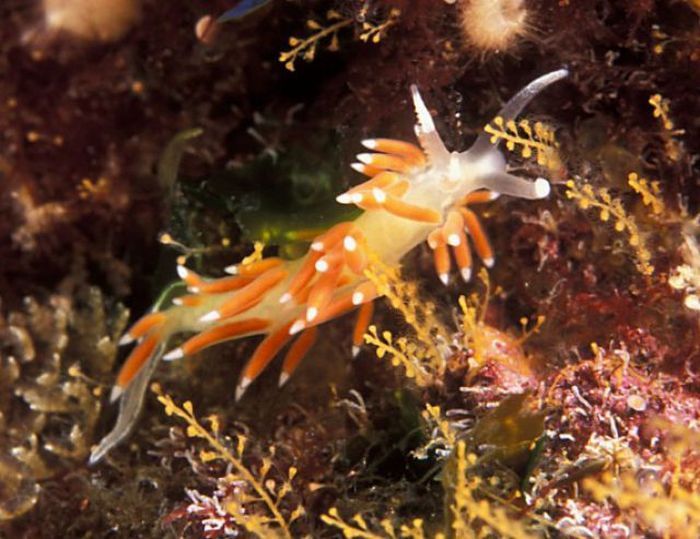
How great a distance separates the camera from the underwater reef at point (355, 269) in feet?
7.27

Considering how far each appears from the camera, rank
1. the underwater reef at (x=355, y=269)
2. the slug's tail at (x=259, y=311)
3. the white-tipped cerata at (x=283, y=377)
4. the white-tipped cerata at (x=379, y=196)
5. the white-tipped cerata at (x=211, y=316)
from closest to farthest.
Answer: the underwater reef at (x=355, y=269)
the white-tipped cerata at (x=379, y=196)
the slug's tail at (x=259, y=311)
the white-tipped cerata at (x=211, y=316)
the white-tipped cerata at (x=283, y=377)

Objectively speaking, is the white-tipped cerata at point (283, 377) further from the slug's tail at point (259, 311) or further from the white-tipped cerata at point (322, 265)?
the white-tipped cerata at point (322, 265)

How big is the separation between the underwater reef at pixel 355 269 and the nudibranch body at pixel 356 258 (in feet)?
0.04

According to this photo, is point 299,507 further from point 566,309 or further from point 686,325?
point 686,325

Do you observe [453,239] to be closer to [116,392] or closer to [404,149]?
[404,149]

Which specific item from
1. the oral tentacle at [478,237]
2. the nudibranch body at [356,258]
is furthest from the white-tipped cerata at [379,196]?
the oral tentacle at [478,237]

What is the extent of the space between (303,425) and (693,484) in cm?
136

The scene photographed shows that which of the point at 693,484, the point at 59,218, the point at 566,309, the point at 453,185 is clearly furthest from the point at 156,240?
the point at 693,484

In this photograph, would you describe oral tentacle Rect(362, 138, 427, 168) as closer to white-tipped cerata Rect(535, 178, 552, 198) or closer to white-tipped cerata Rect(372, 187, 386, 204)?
white-tipped cerata Rect(372, 187, 386, 204)

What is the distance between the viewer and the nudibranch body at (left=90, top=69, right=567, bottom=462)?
2.37 m

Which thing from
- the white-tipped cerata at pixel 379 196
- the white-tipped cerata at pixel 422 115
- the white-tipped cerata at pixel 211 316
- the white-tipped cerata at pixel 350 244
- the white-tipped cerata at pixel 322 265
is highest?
the white-tipped cerata at pixel 422 115

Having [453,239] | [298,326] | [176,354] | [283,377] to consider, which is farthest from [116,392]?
[453,239]

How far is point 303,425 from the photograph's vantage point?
2.69 meters

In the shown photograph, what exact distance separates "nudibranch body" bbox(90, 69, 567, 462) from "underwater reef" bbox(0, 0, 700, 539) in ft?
0.04
